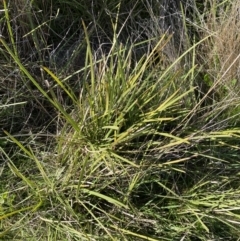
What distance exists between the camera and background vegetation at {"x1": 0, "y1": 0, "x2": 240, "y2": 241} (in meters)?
1.50

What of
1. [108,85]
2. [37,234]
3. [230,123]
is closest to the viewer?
[108,85]

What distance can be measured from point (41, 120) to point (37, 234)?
1.23ft

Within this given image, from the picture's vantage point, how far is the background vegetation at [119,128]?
150cm

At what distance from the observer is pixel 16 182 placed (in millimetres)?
1610

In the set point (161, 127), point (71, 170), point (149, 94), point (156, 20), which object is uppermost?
point (156, 20)

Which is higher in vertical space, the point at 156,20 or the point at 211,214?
the point at 156,20

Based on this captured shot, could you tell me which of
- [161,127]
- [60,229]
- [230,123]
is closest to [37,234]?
[60,229]

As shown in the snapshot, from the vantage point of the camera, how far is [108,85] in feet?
4.74

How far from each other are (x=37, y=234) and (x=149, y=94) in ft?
1.82

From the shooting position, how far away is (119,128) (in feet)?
4.83

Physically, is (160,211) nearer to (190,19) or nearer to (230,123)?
(230,123)

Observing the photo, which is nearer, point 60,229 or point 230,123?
point 60,229

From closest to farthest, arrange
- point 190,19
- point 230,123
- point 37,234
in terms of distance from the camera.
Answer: point 37,234 → point 230,123 → point 190,19

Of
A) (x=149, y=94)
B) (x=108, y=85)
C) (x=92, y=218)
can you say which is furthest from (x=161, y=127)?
(x=92, y=218)
